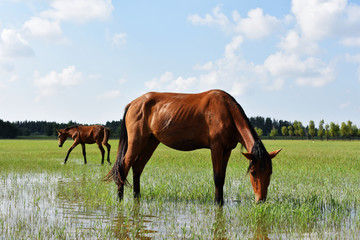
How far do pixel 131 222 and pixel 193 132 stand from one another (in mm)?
2507

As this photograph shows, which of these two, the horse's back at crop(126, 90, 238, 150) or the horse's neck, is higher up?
the horse's back at crop(126, 90, 238, 150)

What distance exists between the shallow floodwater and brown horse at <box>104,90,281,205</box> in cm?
79

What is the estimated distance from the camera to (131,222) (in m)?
5.74

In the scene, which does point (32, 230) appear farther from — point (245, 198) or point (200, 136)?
point (245, 198)

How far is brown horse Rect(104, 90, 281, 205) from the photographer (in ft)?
21.4

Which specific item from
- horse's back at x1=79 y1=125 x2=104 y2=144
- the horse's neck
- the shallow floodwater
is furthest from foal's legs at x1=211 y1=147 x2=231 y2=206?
horse's back at x1=79 y1=125 x2=104 y2=144

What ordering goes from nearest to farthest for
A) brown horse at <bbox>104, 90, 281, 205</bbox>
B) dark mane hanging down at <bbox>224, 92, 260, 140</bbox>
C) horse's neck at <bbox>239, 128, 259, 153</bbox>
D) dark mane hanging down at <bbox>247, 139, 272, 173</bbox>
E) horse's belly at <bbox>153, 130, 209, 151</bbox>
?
dark mane hanging down at <bbox>247, 139, 272, 173</bbox> < brown horse at <bbox>104, 90, 281, 205</bbox> < horse's neck at <bbox>239, 128, 259, 153</bbox> < dark mane hanging down at <bbox>224, 92, 260, 140</bbox> < horse's belly at <bbox>153, 130, 209, 151</bbox>

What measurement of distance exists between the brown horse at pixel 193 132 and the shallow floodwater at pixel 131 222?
31.1 inches

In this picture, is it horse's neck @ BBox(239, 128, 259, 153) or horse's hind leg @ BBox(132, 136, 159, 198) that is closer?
horse's neck @ BBox(239, 128, 259, 153)

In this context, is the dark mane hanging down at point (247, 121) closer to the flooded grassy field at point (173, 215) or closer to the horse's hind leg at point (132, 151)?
the flooded grassy field at point (173, 215)

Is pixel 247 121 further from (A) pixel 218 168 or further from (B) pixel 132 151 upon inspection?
(B) pixel 132 151

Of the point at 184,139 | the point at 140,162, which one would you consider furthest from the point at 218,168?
the point at 140,162

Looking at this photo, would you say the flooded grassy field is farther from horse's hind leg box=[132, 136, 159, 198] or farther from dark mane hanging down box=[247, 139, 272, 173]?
dark mane hanging down box=[247, 139, 272, 173]

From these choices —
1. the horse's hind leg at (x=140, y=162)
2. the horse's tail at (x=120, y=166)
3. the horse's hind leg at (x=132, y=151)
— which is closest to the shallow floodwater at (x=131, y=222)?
the horse's hind leg at (x=140, y=162)
